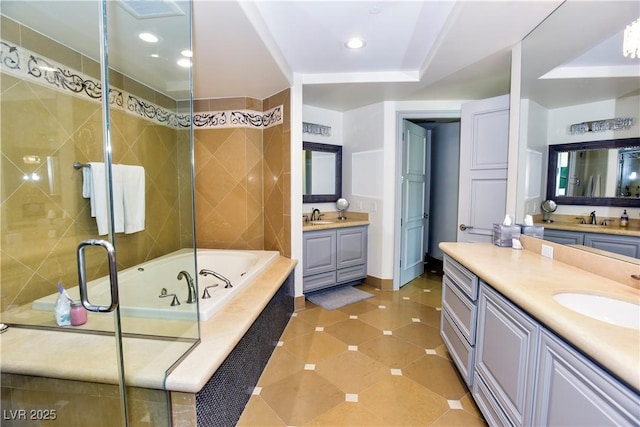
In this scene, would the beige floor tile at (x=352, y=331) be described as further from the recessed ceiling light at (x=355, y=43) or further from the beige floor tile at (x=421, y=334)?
the recessed ceiling light at (x=355, y=43)

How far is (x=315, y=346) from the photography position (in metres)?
2.29

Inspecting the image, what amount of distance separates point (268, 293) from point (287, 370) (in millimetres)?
538

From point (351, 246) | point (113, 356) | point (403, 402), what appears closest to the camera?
point (113, 356)

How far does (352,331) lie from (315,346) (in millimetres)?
403

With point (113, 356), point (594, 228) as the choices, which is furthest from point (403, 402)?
point (113, 356)

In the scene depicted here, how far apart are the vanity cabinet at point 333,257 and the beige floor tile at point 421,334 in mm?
1014

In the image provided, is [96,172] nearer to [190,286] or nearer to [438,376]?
[190,286]

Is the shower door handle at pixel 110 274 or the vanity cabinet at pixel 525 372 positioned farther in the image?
the shower door handle at pixel 110 274

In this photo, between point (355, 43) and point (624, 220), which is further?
point (355, 43)

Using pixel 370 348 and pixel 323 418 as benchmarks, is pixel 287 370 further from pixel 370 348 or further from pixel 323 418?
pixel 370 348

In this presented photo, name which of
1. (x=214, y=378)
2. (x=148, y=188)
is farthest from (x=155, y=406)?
(x=148, y=188)

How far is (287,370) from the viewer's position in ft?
6.51

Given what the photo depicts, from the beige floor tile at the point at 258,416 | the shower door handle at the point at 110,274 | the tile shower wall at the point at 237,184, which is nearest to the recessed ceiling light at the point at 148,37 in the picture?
the shower door handle at the point at 110,274

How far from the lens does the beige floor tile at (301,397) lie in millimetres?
1604
